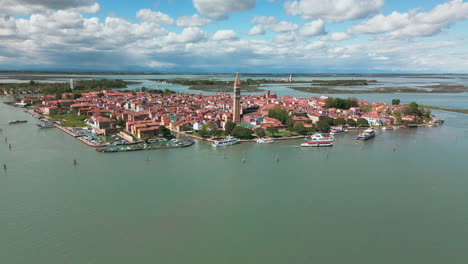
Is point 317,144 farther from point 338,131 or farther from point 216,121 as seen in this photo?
point 216,121

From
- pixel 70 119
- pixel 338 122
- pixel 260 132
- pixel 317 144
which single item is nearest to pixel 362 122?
pixel 338 122

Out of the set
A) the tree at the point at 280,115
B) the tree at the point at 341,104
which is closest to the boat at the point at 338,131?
the tree at the point at 280,115

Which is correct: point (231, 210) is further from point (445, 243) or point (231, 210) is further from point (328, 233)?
point (445, 243)

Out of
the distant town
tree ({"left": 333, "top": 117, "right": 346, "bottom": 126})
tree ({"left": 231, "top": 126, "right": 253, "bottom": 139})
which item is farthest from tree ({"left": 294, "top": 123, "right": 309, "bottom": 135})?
tree ({"left": 333, "top": 117, "right": 346, "bottom": 126})

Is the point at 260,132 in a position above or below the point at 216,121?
below

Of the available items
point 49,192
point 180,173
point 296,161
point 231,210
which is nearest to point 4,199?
point 49,192

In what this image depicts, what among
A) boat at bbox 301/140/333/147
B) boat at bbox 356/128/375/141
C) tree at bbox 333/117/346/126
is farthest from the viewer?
tree at bbox 333/117/346/126

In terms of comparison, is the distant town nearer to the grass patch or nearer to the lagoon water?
the grass patch
